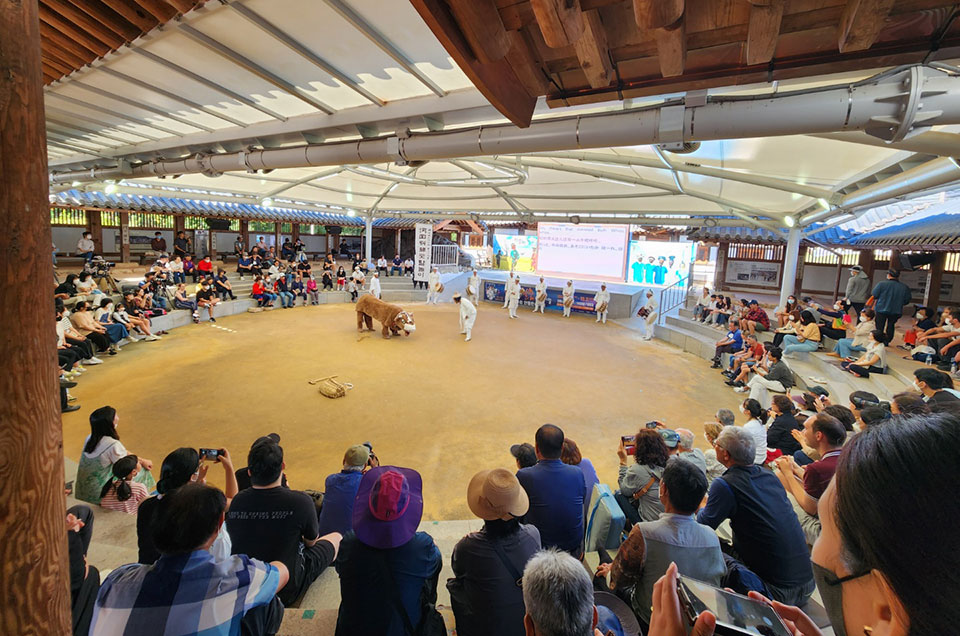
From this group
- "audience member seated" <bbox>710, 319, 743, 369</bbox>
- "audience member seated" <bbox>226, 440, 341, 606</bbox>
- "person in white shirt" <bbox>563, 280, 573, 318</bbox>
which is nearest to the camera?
"audience member seated" <bbox>226, 440, 341, 606</bbox>

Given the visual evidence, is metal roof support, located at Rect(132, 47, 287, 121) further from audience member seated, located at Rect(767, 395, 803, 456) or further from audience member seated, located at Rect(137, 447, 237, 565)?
audience member seated, located at Rect(767, 395, 803, 456)

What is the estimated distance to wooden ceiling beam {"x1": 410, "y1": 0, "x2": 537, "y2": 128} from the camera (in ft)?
4.84

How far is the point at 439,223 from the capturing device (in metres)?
21.5

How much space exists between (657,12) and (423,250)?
16.5 m

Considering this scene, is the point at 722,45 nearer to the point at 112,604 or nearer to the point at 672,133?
the point at 672,133

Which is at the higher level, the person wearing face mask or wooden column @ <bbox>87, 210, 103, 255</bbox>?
wooden column @ <bbox>87, 210, 103, 255</bbox>

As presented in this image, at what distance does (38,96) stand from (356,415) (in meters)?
5.21

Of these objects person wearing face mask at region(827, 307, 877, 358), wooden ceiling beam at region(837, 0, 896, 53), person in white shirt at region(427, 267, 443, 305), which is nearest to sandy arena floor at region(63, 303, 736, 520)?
person wearing face mask at region(827, 307, 877, 358)

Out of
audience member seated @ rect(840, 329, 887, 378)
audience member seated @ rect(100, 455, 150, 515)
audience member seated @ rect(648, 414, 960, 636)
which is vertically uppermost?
audience member seated @ rect(648, 414, 960, 636)

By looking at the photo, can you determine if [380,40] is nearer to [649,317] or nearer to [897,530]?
[897,530]

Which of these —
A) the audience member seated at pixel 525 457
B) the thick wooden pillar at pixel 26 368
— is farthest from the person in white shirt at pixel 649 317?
the thick wooden pillar at pixel 26 368


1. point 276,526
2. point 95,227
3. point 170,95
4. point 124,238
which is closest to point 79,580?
point 276,526

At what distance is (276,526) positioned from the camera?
2145 millimetres

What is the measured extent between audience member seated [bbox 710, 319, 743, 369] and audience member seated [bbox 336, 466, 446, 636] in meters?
8.91
